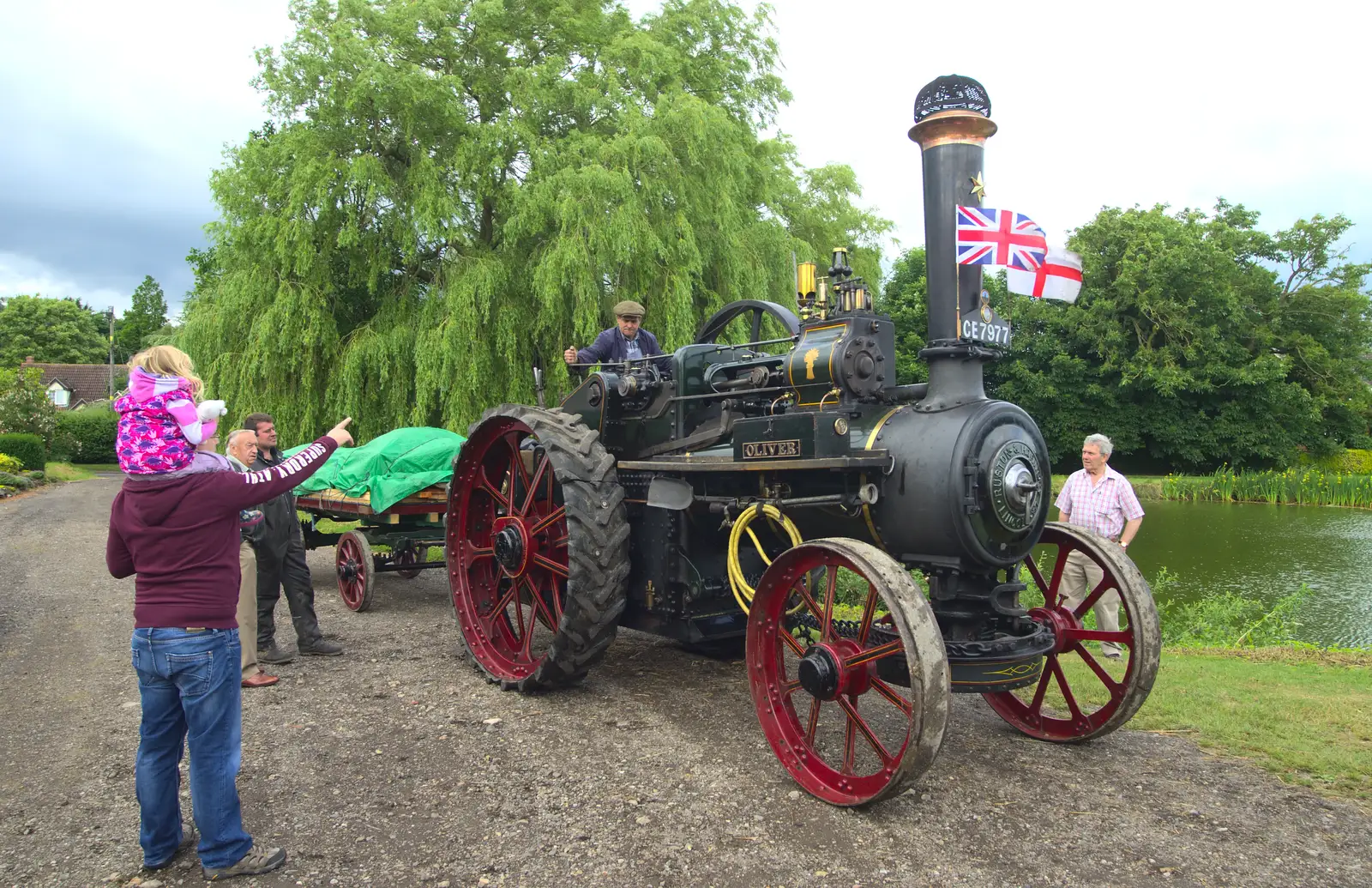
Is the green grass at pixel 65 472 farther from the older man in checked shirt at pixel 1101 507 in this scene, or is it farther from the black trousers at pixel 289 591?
the older man in checked shirt at pixel 1101 507

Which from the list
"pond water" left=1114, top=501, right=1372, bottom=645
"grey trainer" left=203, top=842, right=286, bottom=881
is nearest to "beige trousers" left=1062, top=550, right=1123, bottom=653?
"pond water" left=1114, top=501, right=1372, bottom=645

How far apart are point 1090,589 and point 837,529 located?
8.20 ft

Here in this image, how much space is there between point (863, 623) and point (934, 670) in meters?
0.48

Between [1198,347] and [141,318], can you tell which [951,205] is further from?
[141,318]

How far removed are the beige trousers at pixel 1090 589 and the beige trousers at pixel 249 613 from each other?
16.5 feet

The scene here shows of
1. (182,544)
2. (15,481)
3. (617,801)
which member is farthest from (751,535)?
(15,481)

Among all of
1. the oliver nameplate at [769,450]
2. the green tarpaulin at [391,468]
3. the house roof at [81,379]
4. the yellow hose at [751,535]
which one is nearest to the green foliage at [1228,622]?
the yellow hose at [751,535]

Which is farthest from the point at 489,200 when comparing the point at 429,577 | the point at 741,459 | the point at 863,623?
the point at 863,623

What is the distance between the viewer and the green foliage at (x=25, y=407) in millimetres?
29234

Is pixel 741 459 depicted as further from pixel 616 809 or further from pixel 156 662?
pixel 156 662

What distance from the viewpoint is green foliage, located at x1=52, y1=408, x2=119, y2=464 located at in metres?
33.2

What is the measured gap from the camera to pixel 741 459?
4.19 m

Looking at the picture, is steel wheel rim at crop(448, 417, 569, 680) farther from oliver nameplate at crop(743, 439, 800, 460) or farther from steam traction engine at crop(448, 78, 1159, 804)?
oliver nameplate at crop(743, 439, 800, 460)

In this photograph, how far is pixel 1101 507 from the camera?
631cm
